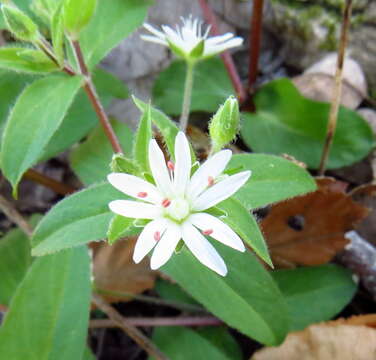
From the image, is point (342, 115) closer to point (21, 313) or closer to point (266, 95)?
point (266, 95)

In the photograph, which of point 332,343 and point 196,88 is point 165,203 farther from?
point 196,88

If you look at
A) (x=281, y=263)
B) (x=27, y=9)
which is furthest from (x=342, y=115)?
(x=27, y=9)

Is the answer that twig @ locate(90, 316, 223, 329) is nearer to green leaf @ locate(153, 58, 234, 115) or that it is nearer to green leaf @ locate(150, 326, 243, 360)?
green leaf @ locate(150, 326, 243, 360)

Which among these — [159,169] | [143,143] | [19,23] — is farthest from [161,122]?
[19,23]

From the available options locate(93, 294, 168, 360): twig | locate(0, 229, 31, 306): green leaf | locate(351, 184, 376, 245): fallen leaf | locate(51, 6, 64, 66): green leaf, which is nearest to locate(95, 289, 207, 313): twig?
locate(93, 294, 168, 360): twig

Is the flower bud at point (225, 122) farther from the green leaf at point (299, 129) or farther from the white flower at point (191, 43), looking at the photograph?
the green leaf at point (299, 129)

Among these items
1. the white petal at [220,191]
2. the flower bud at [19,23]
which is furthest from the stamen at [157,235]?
the flower bud at [19,23]
